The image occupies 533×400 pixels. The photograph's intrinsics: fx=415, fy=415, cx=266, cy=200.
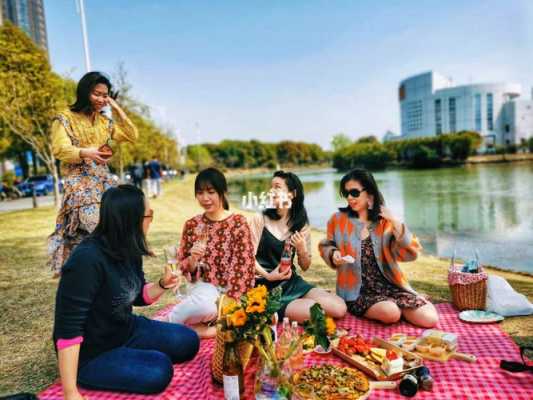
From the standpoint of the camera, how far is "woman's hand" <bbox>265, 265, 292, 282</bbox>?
401 cm

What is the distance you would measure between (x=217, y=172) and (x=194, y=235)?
0.65 meters

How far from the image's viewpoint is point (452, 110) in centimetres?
11525

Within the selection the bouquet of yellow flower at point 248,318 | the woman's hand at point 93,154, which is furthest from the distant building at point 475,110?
the bouquet of yellow flower at point 248,318

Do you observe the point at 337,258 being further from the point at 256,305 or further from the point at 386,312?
the point at 256,305

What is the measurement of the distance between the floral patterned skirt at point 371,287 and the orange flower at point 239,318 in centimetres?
214

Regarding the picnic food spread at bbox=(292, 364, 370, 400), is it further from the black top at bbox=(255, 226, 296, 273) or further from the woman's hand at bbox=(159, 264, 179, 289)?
the black top at bbox=(255, 226, 296, 273)

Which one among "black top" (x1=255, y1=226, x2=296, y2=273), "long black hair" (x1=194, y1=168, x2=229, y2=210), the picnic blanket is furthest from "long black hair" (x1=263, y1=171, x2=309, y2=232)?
the picnic blanket

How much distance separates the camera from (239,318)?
241 centimetres

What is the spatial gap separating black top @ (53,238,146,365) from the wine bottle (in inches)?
33.1

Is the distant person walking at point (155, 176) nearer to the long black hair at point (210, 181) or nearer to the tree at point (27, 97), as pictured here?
the tree at point (27, 97)

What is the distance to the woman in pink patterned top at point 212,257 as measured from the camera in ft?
12.7

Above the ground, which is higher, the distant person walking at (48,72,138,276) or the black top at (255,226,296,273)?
the distant person walking at (48,72,138,276)

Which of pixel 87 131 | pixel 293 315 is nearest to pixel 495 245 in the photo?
pixel 293 315

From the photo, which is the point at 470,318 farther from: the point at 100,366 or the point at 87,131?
the point at 87,131
